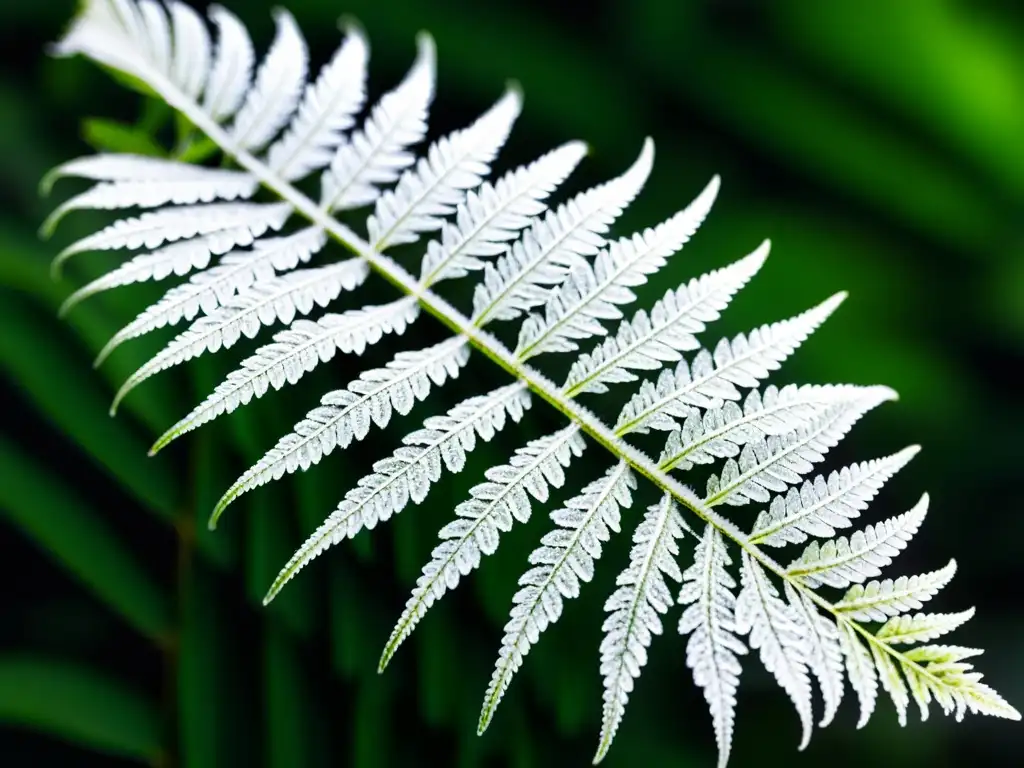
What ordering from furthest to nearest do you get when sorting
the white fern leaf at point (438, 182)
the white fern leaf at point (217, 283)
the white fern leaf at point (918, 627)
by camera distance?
the white fern leaf at point (438, 182) < the white fern leaf at point (217, 283) < the white fern leaf at point (918, 627)

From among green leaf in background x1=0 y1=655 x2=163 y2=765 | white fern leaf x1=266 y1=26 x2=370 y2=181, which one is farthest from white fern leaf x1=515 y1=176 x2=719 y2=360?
green leaf in background x1=0 y1=655 x2=163 y2=765

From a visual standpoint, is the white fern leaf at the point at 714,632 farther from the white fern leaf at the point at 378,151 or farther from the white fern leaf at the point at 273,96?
the white fern leaf at the point at 273,96

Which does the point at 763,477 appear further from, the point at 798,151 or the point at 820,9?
the point at 820,9

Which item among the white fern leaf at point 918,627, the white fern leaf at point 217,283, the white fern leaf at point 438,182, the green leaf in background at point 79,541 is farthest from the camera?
the green leaf in background at point 79,541

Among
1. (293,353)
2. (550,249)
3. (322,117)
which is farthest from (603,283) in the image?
(322,117)

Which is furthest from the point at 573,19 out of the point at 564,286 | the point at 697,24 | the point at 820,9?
the point at 564,286

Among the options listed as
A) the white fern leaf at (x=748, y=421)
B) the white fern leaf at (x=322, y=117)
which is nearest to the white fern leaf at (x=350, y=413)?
the white fern leaf at (x=748, y=421)

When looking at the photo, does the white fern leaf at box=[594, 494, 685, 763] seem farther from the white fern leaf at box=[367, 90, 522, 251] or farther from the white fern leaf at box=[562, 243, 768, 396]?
the white fern leaf at box=[367, 90, 522, 251]
